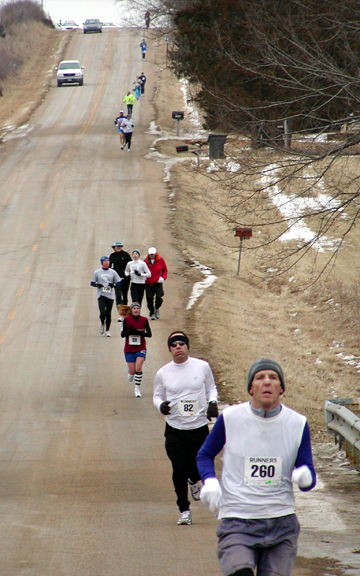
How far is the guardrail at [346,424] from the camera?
406 inches

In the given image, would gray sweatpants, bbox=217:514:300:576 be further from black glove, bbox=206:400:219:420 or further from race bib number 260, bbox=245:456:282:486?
black glove, bbox=206:400:219:420

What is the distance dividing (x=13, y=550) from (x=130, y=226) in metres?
23.2

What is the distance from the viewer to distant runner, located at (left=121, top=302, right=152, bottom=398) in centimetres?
1416

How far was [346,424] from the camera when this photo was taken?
10.8 m

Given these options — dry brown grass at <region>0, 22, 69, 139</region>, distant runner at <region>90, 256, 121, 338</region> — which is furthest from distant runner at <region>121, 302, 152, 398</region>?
dry brown grass at <region>0, 22, 69, 139</region>

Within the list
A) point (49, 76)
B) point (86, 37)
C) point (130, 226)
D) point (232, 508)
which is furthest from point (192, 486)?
point (86, 37)

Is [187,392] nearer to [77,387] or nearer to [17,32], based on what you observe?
[77,387]

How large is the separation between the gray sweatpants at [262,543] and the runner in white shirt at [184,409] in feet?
10.8

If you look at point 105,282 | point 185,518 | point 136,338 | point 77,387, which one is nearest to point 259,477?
point 185,518

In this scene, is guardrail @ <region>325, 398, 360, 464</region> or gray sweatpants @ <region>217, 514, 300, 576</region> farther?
guardrail @ <region>325, 398, 360, 464</region>

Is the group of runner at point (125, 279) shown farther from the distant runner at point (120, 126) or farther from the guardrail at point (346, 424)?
the distant runner at point (120, 126)

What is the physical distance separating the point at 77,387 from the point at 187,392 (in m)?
7.96

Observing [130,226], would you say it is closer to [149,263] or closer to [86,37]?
[149,263]

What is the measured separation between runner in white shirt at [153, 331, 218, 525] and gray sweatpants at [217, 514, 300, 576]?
10.8ft
